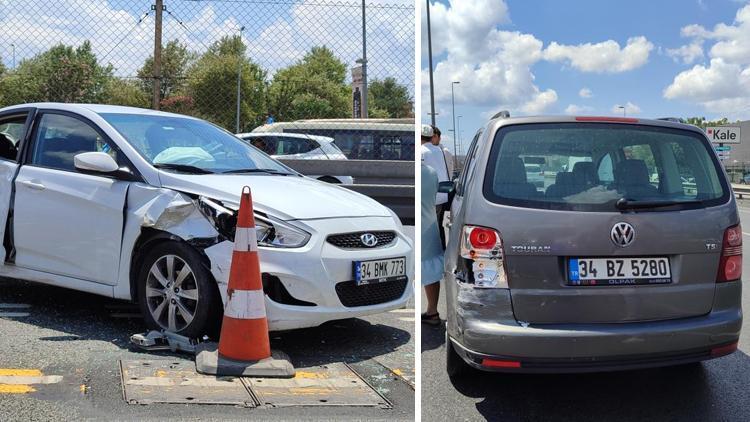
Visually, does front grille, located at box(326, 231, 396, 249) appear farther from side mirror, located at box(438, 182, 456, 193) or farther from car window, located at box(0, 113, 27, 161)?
car window, located at box(0, 113, 27, 161)

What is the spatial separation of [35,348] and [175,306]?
0.79m

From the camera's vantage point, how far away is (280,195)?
436cm

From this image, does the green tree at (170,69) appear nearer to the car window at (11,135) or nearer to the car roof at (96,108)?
the car window at (11,135)

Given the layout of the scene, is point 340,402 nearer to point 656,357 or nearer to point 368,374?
point 368,374

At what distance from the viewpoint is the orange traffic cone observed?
3.88 metres

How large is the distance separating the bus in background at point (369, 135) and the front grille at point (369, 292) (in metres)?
6.02

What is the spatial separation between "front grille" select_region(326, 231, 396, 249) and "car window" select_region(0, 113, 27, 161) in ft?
8.52

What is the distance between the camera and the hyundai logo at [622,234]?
3141 mm

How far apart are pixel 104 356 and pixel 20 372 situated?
0.43 m

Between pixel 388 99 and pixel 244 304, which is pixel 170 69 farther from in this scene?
pixel 244 304

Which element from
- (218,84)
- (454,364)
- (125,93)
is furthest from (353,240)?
(218,84)

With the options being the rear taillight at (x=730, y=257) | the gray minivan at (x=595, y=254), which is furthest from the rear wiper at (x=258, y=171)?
the rear taillight at (x=730, y=257)

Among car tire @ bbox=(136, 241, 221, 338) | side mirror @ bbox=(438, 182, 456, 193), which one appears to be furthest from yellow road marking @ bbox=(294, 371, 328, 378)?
side mirror @ bbox=(438, 182, 456, 193)

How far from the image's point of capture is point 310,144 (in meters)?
11.3
